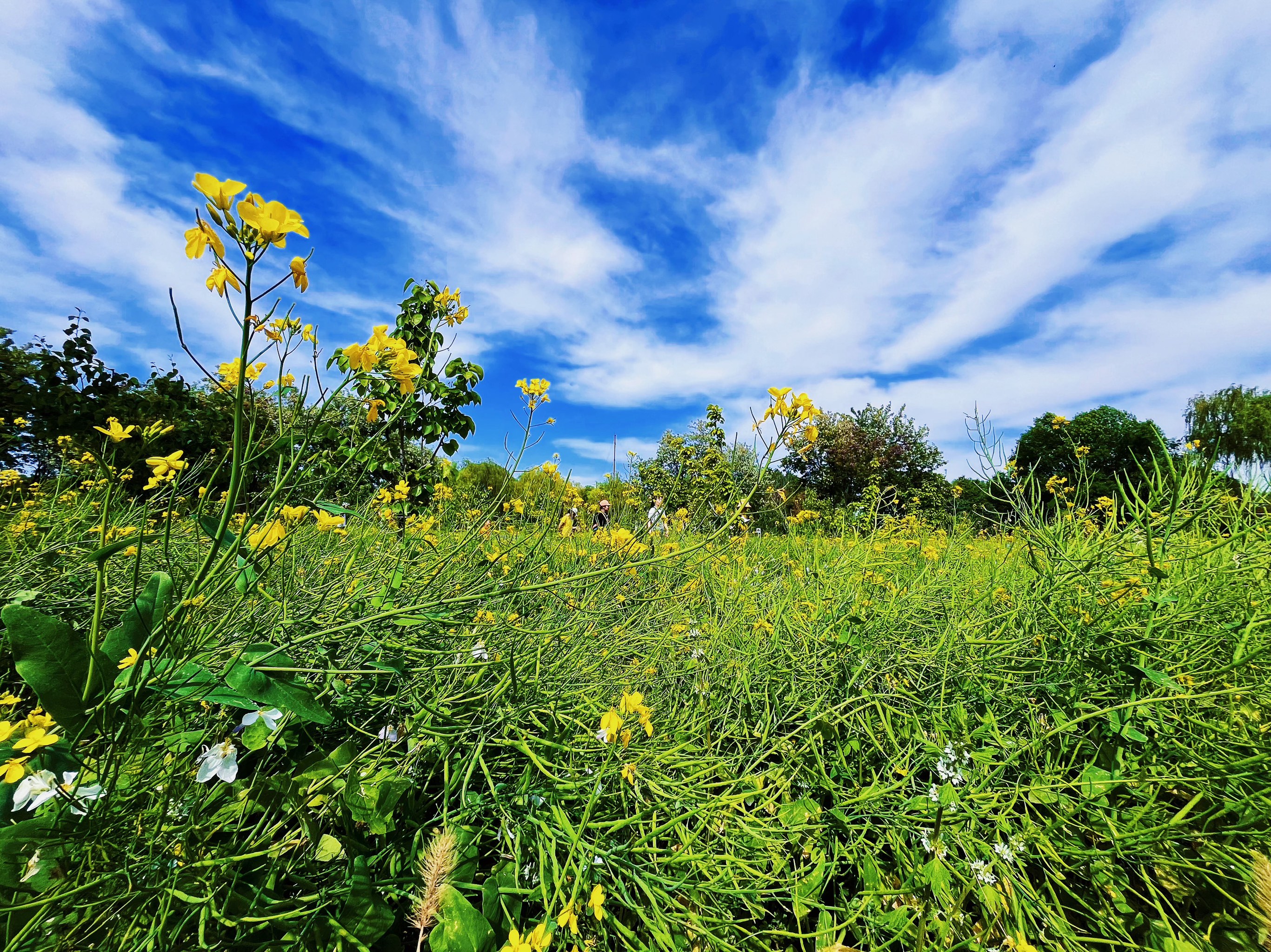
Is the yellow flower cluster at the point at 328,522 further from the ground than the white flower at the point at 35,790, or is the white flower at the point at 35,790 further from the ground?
the yellow flower cluster at the point at 328,522

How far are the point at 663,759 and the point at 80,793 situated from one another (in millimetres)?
990

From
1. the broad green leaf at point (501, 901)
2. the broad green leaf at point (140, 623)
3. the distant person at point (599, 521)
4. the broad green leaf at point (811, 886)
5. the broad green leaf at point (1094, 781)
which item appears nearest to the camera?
the broad green leaf at point (140, 623)

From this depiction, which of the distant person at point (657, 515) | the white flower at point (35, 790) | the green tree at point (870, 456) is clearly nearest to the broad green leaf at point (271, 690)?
the white flower at point (35, 790)

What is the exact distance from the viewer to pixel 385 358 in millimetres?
967

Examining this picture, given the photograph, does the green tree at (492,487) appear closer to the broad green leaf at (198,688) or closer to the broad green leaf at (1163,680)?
the broad green leaf at (198,688)

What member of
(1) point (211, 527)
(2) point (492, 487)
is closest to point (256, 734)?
(1) point (211, 527)

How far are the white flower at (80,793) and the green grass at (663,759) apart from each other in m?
0.02

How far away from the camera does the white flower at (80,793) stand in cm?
74

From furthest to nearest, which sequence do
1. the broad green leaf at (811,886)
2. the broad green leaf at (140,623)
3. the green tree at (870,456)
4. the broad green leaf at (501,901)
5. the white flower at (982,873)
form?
the green tree at (870,456) < the white flower at (982,873) < the broad green leaf at (811,886) < the broad green leaf at (501,901) < the broad green leaf at (140,623)

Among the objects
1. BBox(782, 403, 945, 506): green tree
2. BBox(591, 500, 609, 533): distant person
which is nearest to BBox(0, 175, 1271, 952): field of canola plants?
BBox(591, 500, 609, 533): distant person

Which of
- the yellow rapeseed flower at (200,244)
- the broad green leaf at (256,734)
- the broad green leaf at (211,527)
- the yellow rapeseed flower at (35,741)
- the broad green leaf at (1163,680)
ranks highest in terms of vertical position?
the yellow rapeseed flower at (200,244)

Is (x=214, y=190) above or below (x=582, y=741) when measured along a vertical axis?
above

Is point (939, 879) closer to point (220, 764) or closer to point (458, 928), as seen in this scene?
point (458, 928)

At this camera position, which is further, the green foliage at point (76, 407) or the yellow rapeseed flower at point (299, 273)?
the green foliage at point (76, 407)
